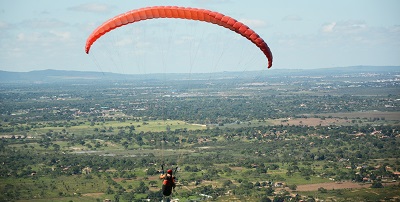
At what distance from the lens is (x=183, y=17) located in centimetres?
1973

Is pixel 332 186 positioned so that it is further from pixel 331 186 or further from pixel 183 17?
pixel 183 17

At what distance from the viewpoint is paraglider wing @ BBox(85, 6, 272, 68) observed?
775 inches

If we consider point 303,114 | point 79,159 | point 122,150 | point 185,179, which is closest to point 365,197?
point 185,179

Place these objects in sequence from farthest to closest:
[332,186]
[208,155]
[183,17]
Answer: [208,155]
[332,186]
[183,17]

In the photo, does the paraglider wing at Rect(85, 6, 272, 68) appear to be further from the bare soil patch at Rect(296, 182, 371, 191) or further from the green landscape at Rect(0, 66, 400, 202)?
the bare soil patch at Rect(296, 182, 371, 191)

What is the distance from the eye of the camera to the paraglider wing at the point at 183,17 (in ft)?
64.6

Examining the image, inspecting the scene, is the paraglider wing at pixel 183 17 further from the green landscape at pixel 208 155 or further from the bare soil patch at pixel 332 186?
the bare soil patch at pixel 332 186

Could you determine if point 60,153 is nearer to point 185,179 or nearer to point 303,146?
point 185,179

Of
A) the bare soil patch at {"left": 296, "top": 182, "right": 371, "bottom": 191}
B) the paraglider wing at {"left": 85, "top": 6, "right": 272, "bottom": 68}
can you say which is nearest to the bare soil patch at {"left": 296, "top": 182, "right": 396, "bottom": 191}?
the bare soil patch at {"left": 296, "top": 182, "right": 371, "bottom": 191}

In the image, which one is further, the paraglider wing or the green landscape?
the green landscape

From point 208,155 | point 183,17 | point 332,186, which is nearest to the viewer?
point 183,17

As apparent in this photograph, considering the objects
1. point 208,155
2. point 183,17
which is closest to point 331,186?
point 208,155

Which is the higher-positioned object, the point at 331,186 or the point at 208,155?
the point at 331,186

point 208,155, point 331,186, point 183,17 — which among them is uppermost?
point 183,17
